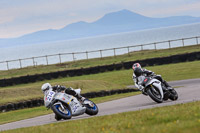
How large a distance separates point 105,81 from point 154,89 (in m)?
14.1

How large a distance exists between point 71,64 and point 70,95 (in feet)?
119

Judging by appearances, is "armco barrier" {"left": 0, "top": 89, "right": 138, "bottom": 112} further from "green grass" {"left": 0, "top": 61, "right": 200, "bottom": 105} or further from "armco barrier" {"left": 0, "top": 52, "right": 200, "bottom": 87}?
"armco barrier" {"left": 0, "top": 52, "right": 200, "bottom": 87}

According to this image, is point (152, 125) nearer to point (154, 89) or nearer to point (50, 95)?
point (50, 95)

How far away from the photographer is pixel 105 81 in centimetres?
3011

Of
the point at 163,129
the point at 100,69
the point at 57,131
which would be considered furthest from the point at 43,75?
the point at 163,129

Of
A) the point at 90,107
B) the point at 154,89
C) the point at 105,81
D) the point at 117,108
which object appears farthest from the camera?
the point at 105,81

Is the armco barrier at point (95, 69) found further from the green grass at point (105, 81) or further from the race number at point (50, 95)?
the race number at point (50, 95)

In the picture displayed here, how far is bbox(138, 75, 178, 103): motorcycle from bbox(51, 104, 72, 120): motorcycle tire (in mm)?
3438

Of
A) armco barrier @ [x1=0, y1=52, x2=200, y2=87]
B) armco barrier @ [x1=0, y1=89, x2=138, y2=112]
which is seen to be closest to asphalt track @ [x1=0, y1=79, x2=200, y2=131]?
armco barrier @ [x1=0, y1=89, x2=138, y2=112]

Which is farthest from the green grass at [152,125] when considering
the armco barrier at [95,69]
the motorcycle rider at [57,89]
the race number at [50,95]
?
the armco barrier at [95,69]

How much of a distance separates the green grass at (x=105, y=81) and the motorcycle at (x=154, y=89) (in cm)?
926

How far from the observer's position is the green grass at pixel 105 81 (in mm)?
26498

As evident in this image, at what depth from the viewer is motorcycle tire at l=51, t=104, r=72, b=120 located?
13.5m

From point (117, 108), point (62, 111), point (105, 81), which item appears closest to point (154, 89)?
point (117, 108)
